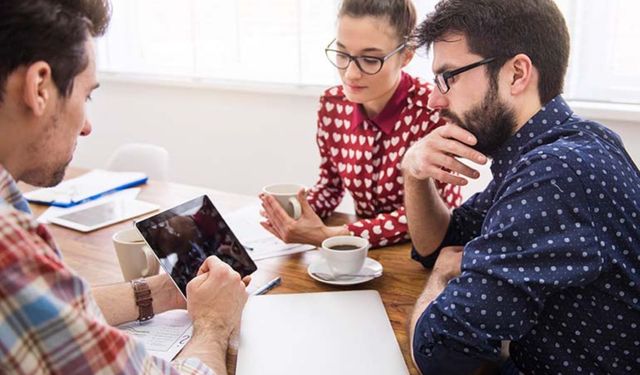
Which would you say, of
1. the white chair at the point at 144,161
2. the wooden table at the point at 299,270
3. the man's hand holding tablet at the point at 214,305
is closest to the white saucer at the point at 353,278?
the wooden table at the point at 299,270

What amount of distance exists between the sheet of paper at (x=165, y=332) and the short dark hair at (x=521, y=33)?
0.74 metres

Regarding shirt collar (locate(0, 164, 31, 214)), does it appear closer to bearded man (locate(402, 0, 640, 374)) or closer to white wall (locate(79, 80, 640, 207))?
bearded man (locate(402, 0, 640, 374))

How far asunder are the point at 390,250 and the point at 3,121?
987mm

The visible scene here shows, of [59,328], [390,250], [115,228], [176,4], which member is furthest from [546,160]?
[176,4]

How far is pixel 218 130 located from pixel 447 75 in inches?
95.9

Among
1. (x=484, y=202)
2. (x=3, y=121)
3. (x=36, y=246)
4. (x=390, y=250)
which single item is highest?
(x=3, y=121)

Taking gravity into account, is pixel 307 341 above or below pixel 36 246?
below

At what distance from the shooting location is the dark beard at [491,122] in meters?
1.16

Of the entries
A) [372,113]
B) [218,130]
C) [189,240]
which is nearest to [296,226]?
[189,240]

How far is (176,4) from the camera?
3.38 meters

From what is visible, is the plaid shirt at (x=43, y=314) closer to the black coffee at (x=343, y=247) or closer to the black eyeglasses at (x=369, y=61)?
the black coffee at (x=343, y=247)

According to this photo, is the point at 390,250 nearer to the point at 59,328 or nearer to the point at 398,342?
the point at 398,342

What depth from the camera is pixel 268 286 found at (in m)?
1.30

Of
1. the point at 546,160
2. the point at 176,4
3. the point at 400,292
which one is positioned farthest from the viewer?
the point at 176,4
